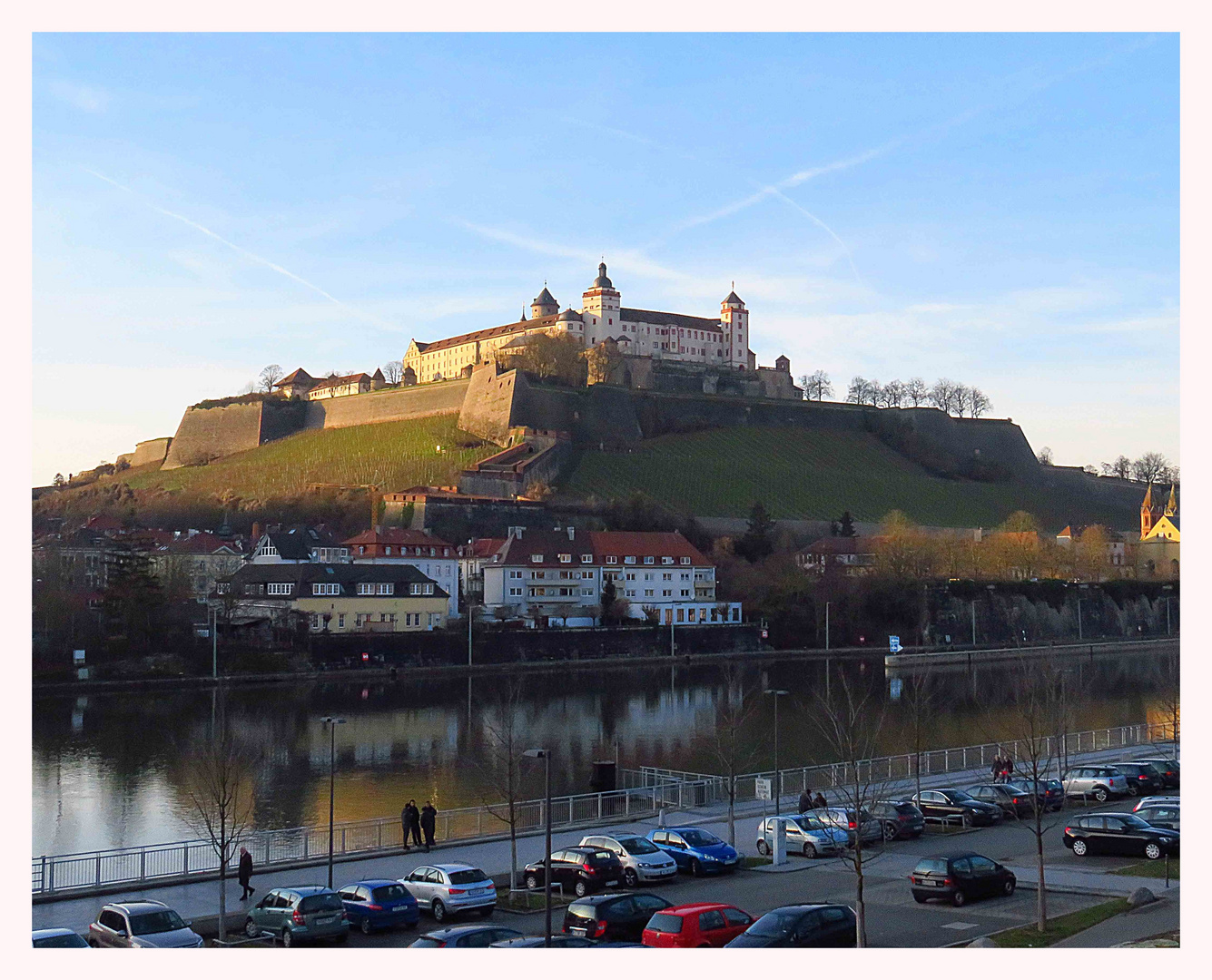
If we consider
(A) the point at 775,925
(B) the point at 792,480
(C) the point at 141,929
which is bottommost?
(C) the point at 141,929

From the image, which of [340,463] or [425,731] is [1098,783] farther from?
[340,463]

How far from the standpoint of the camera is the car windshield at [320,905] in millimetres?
12867

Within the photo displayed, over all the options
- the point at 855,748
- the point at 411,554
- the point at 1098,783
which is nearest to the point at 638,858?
the point at 1098,783

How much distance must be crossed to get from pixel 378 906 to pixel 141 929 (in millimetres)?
2290

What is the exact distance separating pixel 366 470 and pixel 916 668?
4172 cm

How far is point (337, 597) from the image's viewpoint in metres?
49.8

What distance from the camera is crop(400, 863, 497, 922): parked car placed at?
14.1m

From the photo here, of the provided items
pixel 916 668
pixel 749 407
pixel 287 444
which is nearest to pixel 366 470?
pixel 287 444

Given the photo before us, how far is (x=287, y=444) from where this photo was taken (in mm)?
91562

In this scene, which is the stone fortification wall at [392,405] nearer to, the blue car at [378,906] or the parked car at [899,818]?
the parked car at [899,818]

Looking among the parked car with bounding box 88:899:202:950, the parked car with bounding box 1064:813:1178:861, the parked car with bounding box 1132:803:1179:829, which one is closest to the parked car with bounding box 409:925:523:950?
the parked car with bounding box 88:899:202:950

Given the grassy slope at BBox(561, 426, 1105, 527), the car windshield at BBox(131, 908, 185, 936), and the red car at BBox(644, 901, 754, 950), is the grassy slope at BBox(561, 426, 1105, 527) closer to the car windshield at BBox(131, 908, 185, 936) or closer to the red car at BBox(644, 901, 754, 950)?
the car windshield at BBox(131, 908, 185, 936)

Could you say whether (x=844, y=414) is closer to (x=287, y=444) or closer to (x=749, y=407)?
(x=749, y=407)

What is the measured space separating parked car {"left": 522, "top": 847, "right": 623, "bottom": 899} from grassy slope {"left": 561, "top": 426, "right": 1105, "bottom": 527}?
61784 millimetres
